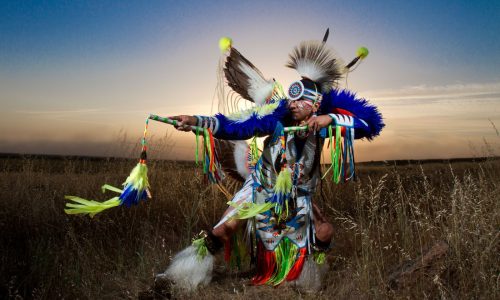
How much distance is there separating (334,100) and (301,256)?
120cm

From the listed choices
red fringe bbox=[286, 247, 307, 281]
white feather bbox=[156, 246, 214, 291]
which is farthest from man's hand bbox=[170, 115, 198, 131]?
red fringe bbox=[286, 247, 307, 281]

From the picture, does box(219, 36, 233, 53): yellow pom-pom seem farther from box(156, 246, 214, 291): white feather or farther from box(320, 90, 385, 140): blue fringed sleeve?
box(156, 246, 214, 291): white feather

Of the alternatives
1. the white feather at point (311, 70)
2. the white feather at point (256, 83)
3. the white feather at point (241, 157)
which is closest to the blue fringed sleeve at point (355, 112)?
the white feather at point (311, 70)

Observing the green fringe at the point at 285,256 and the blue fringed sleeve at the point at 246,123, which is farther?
the green fringe at the point at 285,256

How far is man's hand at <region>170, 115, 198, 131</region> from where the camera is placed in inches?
120

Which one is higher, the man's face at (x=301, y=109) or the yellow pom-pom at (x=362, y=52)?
the yellow pom-pom at (x=362, y=52)

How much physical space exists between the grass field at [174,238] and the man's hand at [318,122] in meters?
0.94

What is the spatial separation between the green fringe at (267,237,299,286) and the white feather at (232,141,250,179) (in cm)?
60

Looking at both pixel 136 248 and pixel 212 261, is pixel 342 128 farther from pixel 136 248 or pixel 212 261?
pixel 136 248

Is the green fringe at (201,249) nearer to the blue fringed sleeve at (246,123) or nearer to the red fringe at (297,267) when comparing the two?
the red fringe at (297,267)

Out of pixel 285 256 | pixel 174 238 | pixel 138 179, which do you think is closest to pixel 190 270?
pixel 285 256

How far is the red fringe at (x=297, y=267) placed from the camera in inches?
136

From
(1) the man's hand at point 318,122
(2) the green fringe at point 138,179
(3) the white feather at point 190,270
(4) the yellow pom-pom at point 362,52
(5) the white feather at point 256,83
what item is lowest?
(3) the white feather at point 190,270

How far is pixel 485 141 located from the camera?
5.97 meters
